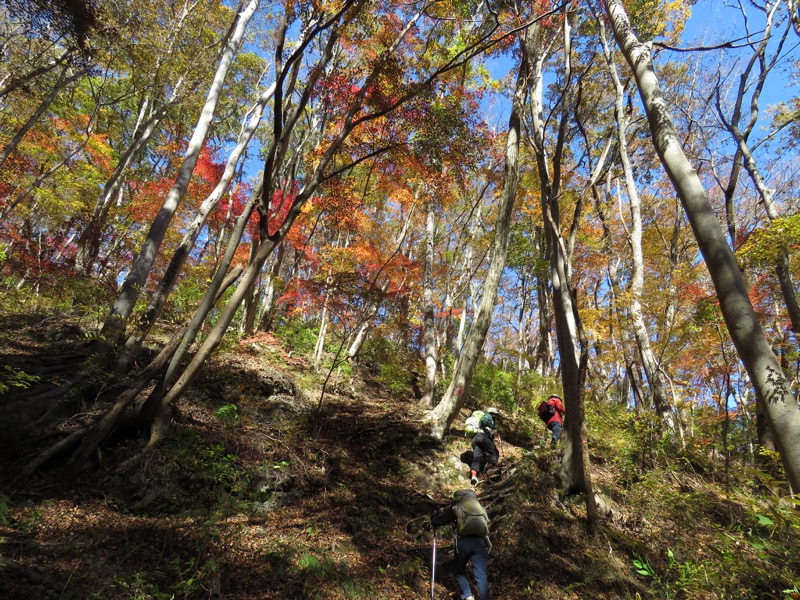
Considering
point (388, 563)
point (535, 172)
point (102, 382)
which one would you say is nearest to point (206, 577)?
point (388, 563)

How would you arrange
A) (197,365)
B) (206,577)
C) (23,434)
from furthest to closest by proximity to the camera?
(197,365), (23,434), (206,577)

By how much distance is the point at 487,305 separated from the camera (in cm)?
771

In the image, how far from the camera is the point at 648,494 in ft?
19.7

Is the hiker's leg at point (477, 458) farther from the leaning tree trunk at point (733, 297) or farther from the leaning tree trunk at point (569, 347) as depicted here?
the leaning tree trunk at point (733, 297)

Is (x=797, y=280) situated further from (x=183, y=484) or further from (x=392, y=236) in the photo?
(x=183, y=484)

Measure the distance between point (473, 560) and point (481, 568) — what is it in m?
0.11

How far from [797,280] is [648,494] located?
10060mm

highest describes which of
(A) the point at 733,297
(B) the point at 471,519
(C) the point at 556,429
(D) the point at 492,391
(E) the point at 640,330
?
(E) the point at 640,330

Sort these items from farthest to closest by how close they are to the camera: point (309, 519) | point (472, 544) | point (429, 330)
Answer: point (429, 330) → point (309, 519) → point (472, 544)

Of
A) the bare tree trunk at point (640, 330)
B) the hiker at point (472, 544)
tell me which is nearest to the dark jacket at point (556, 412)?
the bare tree trunk at point (640, 330)

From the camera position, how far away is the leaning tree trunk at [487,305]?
7.63 m

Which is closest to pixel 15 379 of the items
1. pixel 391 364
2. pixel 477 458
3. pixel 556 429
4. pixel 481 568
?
pixel 481 568

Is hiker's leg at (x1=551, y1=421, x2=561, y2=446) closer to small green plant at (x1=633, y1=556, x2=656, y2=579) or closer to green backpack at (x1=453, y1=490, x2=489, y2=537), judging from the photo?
small green plant at (x1=633, y1=556, x2=656, y2=579)

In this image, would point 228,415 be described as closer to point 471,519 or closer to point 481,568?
point 471,519
